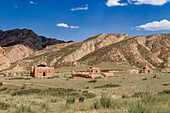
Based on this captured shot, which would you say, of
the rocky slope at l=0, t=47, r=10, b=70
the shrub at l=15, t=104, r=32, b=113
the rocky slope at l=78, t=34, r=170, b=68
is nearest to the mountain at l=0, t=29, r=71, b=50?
the rocky slope at l=0, t=47, r=10, b=70

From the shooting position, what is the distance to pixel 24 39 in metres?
154

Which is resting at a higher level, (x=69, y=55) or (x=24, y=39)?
(x=24, y=39)

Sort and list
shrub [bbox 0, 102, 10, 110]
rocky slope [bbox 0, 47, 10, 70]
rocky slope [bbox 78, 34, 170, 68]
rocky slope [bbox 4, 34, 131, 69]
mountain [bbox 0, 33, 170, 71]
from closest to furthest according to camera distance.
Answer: shrub [bbox 0, 102, 10, 110], rocky slope [bbox 78, 34, 170, 68], mountain [bbox 0, 33, 170, 71], rocky slope [bbox 0, 47, 10, 70], rocky slope [bbox 4, 34, 131, 69]

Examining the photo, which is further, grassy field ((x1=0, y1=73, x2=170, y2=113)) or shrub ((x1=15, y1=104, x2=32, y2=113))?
shrub ((x1=15, y1=104, x2=32, y2=113))

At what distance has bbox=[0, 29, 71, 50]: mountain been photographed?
149750 mm

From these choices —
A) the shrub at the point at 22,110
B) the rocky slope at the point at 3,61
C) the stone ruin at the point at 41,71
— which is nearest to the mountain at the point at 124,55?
the rocky slope at the point at 3,61

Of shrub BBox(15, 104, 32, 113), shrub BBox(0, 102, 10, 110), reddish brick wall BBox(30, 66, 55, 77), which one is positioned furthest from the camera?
reddish brick wall BBox(30, 66, 55, 77)

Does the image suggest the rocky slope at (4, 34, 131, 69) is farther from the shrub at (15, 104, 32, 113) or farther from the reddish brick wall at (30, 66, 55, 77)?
the shrub at (15, 104, 32, 113)

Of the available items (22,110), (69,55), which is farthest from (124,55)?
(22,110)

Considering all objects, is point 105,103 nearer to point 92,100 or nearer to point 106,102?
point 106,102

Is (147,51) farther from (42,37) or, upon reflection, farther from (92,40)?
(42,37)

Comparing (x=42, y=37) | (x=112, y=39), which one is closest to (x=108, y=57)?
(x=112, y=39)

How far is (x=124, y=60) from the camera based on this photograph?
82.3m

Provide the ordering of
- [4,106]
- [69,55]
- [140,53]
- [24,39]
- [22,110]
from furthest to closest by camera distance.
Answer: [24,39], [69,55], [140,53], [4,106], [22,110]
